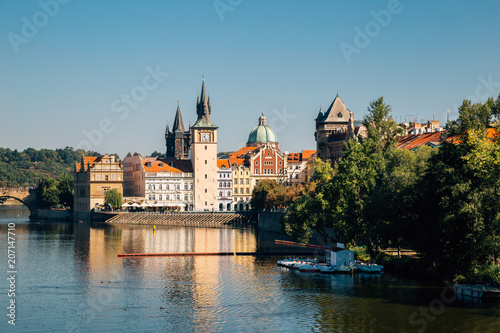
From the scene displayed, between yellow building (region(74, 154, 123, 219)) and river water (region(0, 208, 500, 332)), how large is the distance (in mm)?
79495

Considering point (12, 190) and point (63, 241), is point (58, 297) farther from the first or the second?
point (12, 190)

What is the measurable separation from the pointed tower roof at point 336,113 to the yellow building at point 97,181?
50.5 meters

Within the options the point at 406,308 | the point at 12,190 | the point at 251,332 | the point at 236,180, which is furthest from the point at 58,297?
the point at 12,190

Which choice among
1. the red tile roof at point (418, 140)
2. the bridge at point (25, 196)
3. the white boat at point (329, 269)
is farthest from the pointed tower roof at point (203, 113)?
the white boat at point (329, 269)

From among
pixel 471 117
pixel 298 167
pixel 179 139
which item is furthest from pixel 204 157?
pixel 471 117

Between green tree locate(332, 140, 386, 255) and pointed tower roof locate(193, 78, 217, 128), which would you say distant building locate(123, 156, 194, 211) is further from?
green tree locate(332, 140, 386, 255)

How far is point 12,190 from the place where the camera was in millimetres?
173000

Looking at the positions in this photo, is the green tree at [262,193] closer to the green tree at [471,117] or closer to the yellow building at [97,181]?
the yellow building at [97,181]

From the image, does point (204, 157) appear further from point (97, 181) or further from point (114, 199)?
point (97, 181)

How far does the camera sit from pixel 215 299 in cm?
4947

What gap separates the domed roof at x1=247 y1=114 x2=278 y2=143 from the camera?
189375 mm

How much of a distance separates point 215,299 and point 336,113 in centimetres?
8444

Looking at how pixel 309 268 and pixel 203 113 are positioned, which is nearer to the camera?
pixel 309 268

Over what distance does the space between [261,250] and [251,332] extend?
4080cm
